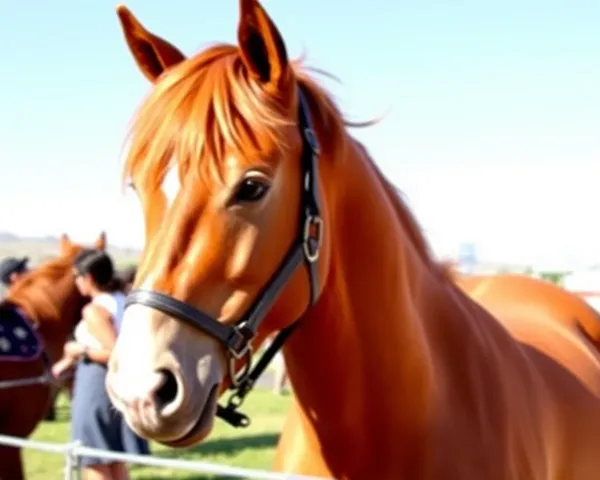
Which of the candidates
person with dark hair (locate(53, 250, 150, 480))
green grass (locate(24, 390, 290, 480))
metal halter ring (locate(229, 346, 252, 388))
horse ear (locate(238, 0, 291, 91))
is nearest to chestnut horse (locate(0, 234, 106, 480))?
person with dark hair (locate(53, 250, 150, 480))

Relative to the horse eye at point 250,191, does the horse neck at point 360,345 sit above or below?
below

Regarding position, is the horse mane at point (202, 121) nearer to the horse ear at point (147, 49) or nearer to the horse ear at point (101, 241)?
the horse ear at point (147, 49)

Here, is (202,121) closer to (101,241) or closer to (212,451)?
(101,241)

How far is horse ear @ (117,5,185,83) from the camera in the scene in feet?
6.97

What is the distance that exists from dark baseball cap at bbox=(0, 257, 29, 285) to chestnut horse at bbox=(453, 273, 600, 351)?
590cm

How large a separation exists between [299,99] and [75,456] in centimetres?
172

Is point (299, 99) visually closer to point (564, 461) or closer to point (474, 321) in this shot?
point (474, 321)

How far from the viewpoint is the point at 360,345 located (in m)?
2.04

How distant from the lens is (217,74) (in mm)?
1864

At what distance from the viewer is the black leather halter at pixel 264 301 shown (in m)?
1.67

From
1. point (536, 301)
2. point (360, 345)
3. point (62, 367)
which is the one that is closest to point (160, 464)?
point (360, 345)

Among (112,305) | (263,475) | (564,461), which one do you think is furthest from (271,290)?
(112,305)

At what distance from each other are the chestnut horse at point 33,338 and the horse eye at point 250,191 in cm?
460

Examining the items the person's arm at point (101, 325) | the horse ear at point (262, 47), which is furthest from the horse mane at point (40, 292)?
the horse ear at point (262, 47)
